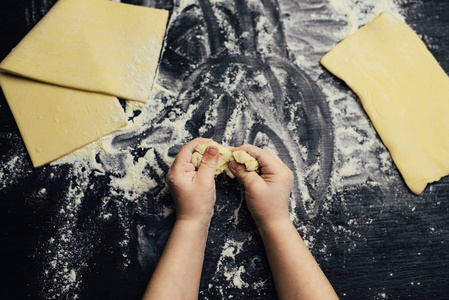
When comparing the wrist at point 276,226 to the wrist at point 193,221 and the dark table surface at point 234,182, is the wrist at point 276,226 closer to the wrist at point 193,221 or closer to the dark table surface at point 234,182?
the dark table surface at point 234,182

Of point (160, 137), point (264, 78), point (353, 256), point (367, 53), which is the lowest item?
point (353, 256)

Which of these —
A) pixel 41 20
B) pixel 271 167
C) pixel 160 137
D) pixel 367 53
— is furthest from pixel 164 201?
pixel 367 53

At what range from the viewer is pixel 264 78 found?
981 millimetres

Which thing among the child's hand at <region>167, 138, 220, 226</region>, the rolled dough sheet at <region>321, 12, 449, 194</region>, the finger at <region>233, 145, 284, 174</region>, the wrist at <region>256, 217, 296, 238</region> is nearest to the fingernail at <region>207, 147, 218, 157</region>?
the child's hand at <region>167, 138, 220, 226</region>

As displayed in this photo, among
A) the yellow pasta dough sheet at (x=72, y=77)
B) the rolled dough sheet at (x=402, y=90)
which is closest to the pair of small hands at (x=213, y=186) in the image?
the yellow pasta dough sheet at (x=72, y=77)

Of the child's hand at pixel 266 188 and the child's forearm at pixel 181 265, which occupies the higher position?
the child's hand at pixel 266 188

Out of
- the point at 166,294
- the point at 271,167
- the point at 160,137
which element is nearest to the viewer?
the point at 166,294

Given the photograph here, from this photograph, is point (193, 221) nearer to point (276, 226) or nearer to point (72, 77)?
point (276, 226)

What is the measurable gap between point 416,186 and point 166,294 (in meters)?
0.84

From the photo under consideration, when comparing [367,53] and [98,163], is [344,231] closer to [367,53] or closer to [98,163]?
[367,53]

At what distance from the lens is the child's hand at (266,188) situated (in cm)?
82

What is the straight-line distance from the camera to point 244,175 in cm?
85

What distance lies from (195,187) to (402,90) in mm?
763

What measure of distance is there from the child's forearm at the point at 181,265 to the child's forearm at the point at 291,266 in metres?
0.20
